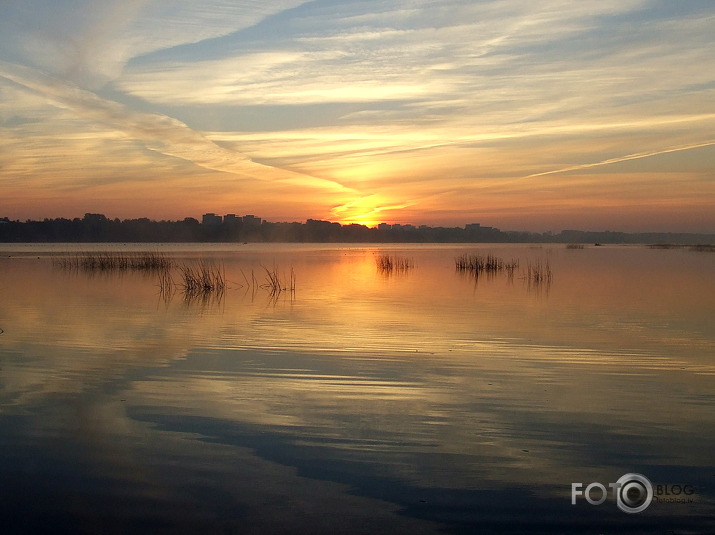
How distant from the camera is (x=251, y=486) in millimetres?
4539

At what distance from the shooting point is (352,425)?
595 cm

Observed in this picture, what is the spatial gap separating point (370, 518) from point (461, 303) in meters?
13.9

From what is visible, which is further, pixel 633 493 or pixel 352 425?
pixel 352 425

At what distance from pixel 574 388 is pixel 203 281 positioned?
53.3 feet

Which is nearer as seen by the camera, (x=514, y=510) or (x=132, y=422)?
(x=514, y=510)

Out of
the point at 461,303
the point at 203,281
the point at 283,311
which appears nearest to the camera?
the point at 283,311

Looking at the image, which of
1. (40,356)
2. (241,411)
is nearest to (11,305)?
(40,356)

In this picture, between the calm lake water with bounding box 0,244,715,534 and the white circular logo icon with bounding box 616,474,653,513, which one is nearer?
the calm lake water with bounding box 0,244,715,534

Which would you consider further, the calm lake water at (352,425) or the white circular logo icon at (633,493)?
the white circular logo icon at (633,493)

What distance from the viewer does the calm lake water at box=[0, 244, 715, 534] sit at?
4.16m

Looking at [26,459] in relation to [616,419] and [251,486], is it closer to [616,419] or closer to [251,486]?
[251,486]

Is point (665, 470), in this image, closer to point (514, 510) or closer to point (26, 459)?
point (514, 510)

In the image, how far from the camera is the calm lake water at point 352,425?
416cm

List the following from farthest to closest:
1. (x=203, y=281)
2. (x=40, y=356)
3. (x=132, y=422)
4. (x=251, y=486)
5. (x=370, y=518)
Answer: (x=203, y=281), (x=40, y=356), (x=132, y=422), (x=251, y=486), (x=370, y=518)
